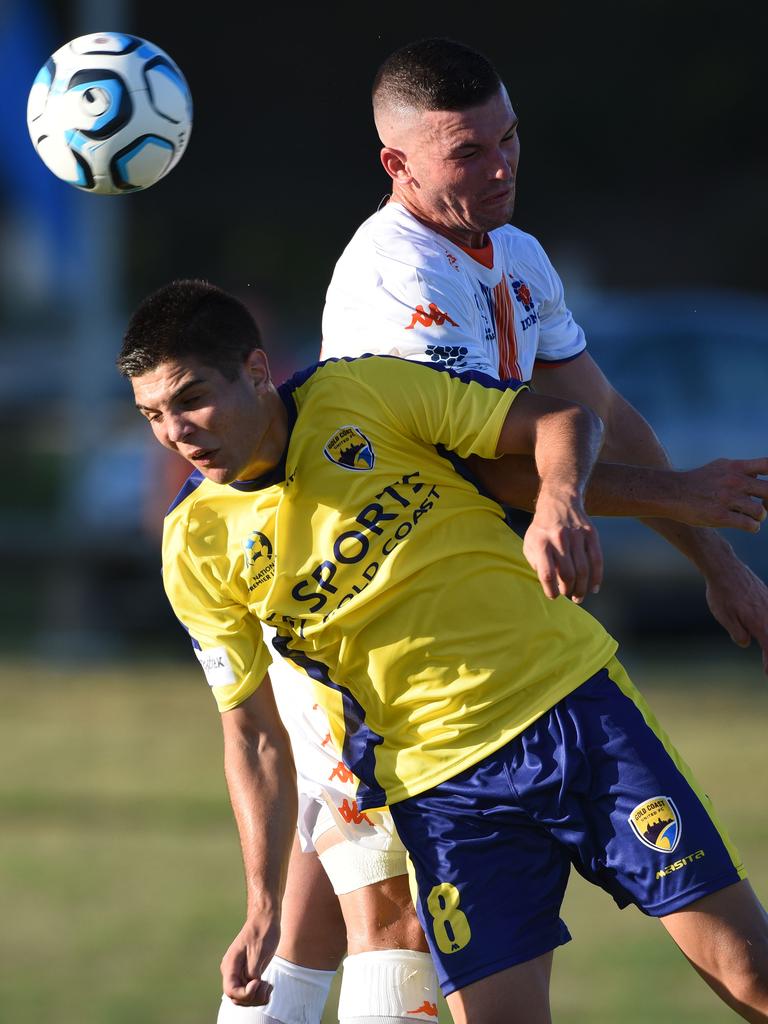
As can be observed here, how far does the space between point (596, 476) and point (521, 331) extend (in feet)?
2.11

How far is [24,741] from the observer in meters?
10.0

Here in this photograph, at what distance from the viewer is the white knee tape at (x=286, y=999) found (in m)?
4.27

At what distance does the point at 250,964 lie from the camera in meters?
3.73

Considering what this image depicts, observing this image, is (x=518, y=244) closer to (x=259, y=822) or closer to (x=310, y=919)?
(x=259, y=822)

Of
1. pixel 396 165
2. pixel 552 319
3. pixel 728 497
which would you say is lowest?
pixel 728 497

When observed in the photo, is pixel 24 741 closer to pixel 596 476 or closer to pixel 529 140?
pixel 596 476

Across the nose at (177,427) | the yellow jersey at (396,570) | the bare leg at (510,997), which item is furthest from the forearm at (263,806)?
the nose at (177,427)

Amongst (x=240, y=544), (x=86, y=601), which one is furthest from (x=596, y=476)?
(x=86, y=601)

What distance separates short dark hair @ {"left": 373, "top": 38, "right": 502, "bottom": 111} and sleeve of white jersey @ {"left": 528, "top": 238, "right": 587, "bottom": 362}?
1.67ft

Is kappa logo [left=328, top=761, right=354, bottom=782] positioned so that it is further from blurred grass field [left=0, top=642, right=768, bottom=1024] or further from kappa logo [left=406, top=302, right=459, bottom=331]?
blurred grass field [left=0, top=642, right=768, bottom=1024]

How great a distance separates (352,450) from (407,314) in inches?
13.7

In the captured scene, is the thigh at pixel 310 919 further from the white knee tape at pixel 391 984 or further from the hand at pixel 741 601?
the hand at pixel 741 601

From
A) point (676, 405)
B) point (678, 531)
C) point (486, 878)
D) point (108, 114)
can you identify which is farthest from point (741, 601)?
point (676, 405)

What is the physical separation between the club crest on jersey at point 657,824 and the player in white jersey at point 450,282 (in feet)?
1.98
